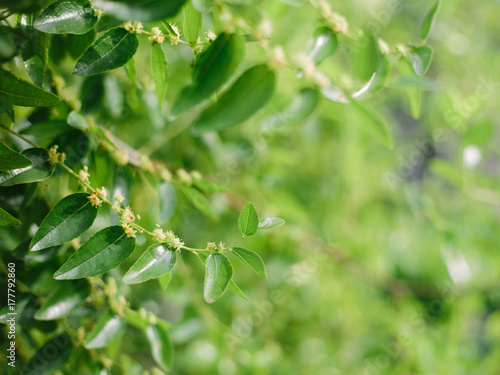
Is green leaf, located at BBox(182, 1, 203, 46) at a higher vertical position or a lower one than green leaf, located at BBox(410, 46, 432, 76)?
higher

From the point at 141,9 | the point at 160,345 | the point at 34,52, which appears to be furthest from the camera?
the point at 160,345

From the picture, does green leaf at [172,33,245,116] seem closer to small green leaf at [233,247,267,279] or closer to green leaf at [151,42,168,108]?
green leaf at [151,42,168,108]

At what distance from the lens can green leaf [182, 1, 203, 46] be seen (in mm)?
367

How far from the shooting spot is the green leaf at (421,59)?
1.34 ft

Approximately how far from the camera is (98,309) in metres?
0.50

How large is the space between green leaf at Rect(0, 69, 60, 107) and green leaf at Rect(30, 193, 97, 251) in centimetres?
9

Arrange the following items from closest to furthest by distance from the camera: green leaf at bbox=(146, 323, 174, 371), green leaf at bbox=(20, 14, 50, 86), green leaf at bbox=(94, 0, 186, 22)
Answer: green leaf at bbox=(94, 0, 186, 22), green leaf at bbox=(20, 14, 50, 86), green leaf at bbox=(146, 323, 174, 371)

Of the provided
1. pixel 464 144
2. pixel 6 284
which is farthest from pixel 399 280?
pixel 6 284

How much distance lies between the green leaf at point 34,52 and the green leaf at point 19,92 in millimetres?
27

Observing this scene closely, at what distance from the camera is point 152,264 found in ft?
1.19

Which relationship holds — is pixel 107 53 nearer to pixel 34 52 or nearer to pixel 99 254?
pixel 34 52

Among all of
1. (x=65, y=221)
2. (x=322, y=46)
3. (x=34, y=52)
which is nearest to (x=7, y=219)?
(x=65, y=221)

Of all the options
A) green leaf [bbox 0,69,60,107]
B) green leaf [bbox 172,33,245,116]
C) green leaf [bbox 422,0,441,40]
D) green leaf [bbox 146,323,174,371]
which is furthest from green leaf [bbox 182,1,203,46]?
green leaf [bbox 146,323,174,371]

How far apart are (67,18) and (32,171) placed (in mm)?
145
